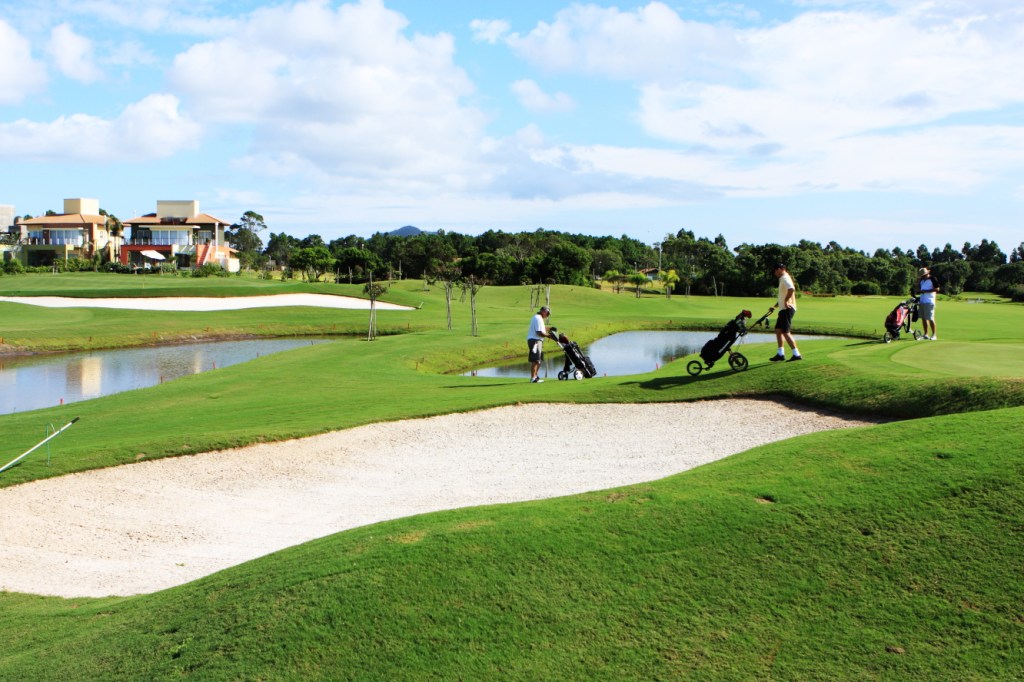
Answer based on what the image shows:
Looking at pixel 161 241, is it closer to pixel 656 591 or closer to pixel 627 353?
pixel 627 353

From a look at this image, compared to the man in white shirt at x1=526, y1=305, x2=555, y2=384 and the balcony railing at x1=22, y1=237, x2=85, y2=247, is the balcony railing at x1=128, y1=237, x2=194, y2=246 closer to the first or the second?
the balcony railing at x1=22, y1=237, x2=85, y2=247

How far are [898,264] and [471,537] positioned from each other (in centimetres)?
15078

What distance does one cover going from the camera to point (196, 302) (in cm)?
7256

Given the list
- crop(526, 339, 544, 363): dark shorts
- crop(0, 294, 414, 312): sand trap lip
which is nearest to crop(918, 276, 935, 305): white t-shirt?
crop(526, 339, 544, 363): dark shorts

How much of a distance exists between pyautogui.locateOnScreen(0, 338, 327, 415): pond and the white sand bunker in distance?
56.3ft

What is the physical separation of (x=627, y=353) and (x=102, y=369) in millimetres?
28588

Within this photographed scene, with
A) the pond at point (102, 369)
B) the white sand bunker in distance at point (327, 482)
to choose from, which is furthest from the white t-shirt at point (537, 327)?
the pond at point (102, 369)

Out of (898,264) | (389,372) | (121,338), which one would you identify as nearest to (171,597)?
(389,372)

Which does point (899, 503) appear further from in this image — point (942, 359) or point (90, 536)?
point (942, 359)

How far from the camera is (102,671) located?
309 inches

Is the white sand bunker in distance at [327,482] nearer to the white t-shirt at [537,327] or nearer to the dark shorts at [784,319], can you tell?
the dark shorts at [784,319]

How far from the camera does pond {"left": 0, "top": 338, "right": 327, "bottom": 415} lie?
113 feet

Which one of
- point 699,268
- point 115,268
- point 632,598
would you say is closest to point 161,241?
point 115,268

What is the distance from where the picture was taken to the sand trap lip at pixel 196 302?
70.2 m
